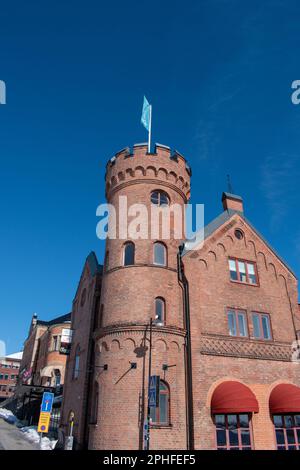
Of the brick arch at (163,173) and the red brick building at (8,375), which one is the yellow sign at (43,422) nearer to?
the brick arch at (163,173)

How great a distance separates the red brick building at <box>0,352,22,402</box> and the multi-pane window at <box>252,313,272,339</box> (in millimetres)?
79531

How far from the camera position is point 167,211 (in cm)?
2239

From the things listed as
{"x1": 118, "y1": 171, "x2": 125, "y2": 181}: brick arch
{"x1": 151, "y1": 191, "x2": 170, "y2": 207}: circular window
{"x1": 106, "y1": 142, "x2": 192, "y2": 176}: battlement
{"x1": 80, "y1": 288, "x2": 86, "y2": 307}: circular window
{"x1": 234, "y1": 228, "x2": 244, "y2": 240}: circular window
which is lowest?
{"x1": 80, "y1": 288, "x2": 86, "y2": 307}: circular window

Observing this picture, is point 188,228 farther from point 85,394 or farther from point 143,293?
point 85,394

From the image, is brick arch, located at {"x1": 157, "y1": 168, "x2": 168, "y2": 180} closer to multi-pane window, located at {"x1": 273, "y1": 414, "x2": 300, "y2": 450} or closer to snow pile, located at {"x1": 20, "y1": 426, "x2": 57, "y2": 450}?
multi-pane window, located at {"x1": 273, "y1": 414, "x2": 300, "y2": 450}

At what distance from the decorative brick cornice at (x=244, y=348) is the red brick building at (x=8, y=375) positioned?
7967 cm

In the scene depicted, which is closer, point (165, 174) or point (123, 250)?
point (123, 250)

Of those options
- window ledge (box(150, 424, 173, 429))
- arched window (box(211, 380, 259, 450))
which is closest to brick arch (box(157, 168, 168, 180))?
arched window (box(211, 380, 259, 450))

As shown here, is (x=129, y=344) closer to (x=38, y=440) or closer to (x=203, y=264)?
(x=203, y=264)

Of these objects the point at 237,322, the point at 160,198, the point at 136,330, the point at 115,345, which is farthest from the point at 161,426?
the point at 160,198

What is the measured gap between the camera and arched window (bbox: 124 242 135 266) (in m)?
20.8

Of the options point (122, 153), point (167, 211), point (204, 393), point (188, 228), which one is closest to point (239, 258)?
point (188, 228)

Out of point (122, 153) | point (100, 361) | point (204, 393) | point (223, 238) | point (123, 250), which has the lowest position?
point (204, 393)

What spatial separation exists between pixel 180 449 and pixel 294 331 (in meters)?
10.2
